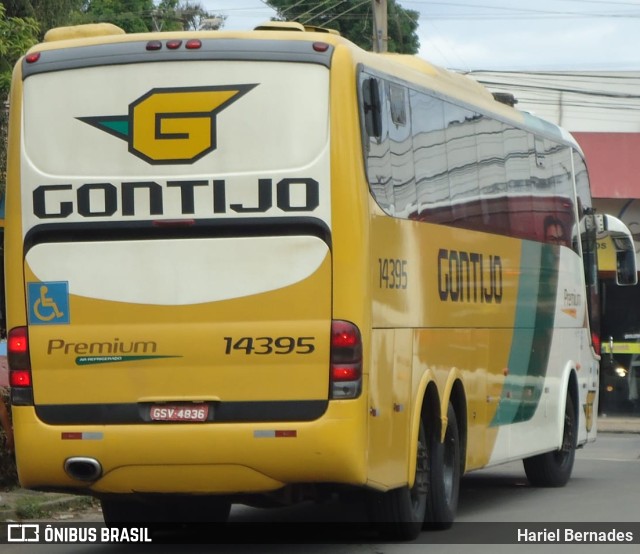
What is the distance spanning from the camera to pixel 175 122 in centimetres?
1009

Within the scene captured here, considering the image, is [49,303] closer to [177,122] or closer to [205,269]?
[205,269]

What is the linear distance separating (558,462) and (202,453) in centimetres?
765

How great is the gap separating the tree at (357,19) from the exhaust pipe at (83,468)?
132ft

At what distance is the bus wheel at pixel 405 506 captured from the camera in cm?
1116

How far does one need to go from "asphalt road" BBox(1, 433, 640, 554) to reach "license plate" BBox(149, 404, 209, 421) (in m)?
1.71

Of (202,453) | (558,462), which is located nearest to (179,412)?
(202,453)

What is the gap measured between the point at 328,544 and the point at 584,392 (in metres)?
6.93

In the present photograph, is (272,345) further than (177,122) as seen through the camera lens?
No

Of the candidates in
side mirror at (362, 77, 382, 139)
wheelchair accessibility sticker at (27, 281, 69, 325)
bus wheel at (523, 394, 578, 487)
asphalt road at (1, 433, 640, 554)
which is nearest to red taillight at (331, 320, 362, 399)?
side mirror at (362, 77, 382, 139)

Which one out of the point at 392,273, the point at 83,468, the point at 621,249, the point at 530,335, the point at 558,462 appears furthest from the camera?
the point at 621,249

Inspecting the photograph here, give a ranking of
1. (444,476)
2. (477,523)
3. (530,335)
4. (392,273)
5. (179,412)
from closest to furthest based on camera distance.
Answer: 1. (179,412)
2. (392,273)
3. (444,476)
4. (477,523)
5. (530,335)

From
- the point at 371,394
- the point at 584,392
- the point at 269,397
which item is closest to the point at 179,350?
the point at 269,397

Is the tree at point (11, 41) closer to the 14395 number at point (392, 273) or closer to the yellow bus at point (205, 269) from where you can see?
the yellow bus at point (205, 269)

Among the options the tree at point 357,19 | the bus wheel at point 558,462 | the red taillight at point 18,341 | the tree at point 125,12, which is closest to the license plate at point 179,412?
the red taillight at point 18,341
